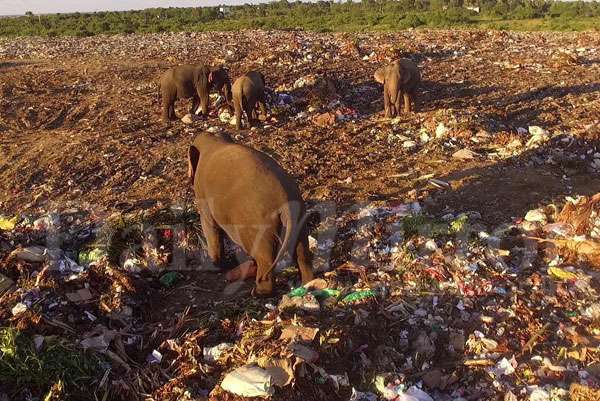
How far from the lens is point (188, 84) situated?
457 inches

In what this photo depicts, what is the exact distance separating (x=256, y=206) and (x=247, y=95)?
237 inches

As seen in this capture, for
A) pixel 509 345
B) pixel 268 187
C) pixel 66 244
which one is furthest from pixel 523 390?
pixel 66 244

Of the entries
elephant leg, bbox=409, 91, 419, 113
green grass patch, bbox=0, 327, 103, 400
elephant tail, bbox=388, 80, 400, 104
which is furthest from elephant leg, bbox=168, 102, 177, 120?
green grass patch, bbox=0, 327, 103, 400

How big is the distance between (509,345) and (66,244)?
4531 millimetres

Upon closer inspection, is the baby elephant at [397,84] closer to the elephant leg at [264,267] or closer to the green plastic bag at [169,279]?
the green plastic bag at [169,279]

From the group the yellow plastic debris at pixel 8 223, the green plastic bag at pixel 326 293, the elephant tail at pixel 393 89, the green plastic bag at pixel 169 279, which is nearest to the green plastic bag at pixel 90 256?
the green plastic bag at pixel 169 279

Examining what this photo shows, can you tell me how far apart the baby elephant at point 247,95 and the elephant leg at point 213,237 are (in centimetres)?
525

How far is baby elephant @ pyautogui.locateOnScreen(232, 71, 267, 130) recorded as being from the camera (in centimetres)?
1045

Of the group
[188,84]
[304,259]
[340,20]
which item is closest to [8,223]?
[304,259]

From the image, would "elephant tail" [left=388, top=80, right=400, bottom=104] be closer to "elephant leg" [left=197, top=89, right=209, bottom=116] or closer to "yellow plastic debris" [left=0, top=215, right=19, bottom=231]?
"elephant leg" [left=197, top=89, right=209, bottom=116]

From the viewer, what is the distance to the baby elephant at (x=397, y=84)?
10992 mm

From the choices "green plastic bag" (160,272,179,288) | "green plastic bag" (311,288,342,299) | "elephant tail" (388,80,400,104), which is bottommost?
"green plastic bag" (160,272,179,288)

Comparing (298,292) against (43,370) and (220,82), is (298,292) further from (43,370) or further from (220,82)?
(220,82)

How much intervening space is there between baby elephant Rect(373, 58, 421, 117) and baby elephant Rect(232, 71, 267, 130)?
2.42 m
